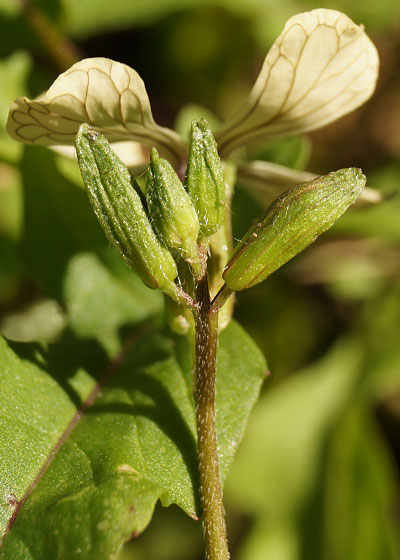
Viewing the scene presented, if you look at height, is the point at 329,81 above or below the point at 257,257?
above

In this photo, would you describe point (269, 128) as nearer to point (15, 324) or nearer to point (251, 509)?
point (15, 324)

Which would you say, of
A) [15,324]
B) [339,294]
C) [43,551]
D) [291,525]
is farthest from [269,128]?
[291,525]

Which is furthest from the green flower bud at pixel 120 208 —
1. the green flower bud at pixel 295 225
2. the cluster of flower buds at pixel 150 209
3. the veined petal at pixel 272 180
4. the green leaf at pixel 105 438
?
the veined petal at pixel 272 180

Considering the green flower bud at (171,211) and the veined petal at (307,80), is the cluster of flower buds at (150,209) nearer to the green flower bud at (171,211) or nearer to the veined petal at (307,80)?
the green flower bud at (171,211)

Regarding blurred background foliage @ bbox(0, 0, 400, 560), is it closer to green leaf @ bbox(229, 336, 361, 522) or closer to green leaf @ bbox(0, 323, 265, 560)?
green leaf @ bbox(229, 336, 361, 522)

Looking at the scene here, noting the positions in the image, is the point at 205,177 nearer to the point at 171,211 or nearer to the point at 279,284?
the point at 171,211

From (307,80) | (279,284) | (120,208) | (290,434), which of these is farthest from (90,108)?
(290,434)
